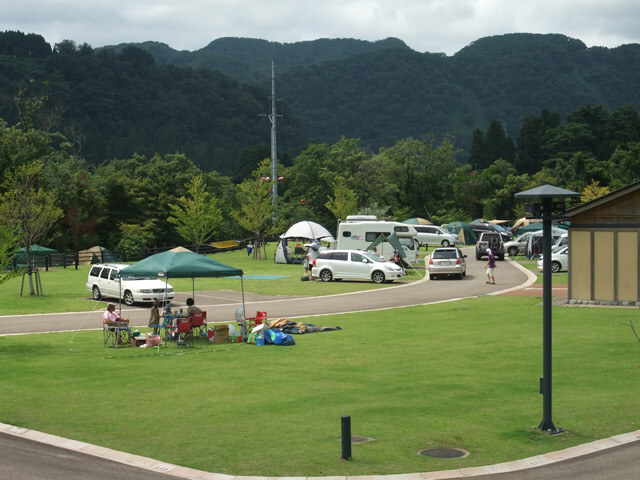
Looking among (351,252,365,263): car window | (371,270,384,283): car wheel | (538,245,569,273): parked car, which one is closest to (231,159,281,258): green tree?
(351,252,365,263): car window

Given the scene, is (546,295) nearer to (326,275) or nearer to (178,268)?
(178,268)

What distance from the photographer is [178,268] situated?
21.7m

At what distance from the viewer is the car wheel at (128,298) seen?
31781 millimetres

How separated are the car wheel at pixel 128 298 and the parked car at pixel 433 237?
3455 centimetres

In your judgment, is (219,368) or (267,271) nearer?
(219,368)

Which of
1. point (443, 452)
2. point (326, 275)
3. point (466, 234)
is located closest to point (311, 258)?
point (326, 275)

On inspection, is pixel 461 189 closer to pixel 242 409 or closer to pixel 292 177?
pixel 292 177

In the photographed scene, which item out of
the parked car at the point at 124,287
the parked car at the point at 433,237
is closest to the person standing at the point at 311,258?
the parked car at the point at 124,287

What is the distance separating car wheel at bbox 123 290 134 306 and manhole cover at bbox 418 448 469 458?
2239cm

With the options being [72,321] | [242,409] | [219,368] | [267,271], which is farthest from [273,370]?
[267,271]

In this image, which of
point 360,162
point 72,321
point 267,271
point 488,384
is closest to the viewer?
point 488,384

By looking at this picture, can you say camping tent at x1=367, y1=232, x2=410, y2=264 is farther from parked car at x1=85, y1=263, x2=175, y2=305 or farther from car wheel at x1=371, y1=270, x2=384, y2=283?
parked car at x1=85, y1=263, x2=175, y2=305

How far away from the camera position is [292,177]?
93938mm

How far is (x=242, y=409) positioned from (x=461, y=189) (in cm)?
8562
